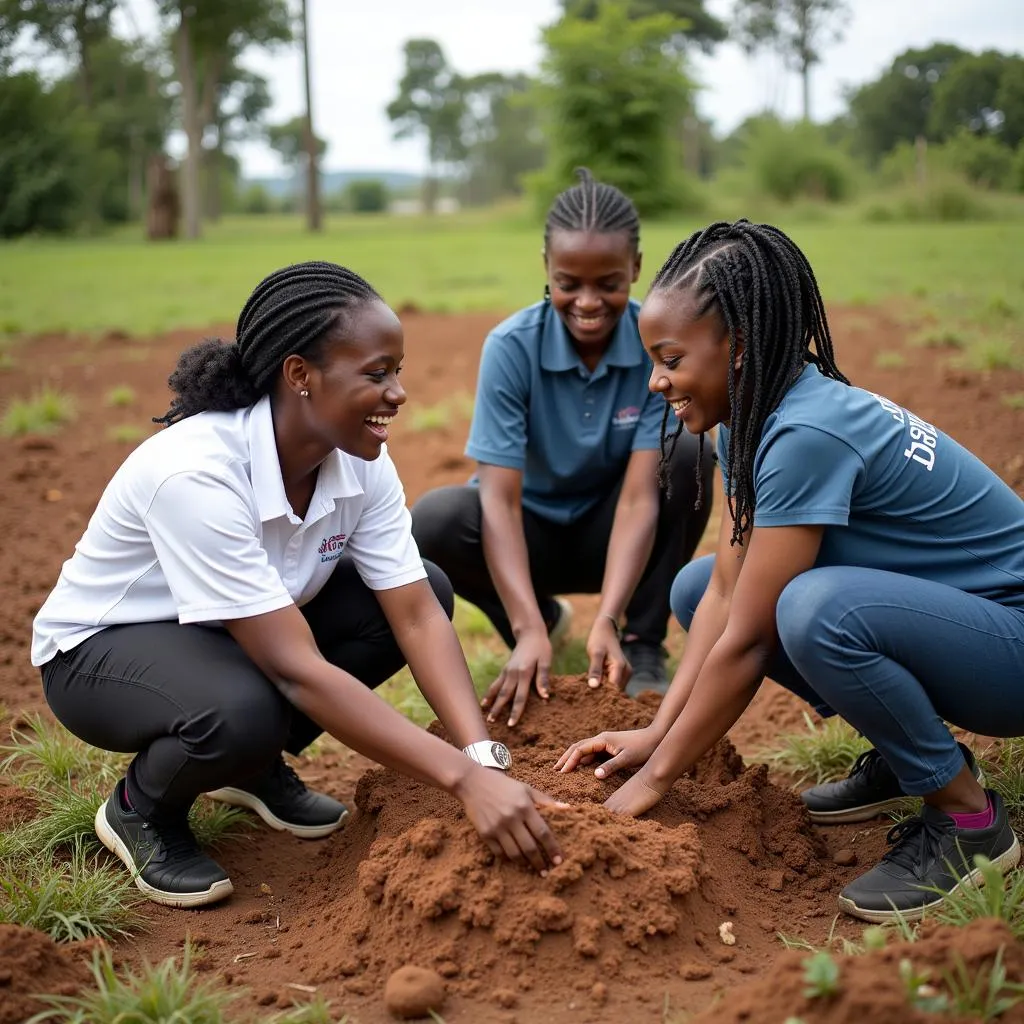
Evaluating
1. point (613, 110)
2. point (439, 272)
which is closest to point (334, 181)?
point (613, 110)

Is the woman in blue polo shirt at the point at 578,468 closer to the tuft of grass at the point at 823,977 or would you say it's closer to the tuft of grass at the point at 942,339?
the tuft of grass at the point at 823,977

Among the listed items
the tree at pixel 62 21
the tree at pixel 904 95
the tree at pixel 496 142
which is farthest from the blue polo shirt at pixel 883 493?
the tree at pixel 496 142

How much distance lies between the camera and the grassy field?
9.88 metres

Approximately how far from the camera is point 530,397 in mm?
3686

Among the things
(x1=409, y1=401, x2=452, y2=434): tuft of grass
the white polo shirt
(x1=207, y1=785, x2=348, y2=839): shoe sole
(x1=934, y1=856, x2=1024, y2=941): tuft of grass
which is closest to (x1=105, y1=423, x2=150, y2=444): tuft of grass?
(x1=409, y1=401, x2=452, y2=434): tuft of grass

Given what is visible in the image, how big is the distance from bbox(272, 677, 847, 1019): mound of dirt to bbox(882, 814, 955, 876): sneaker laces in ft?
0.71

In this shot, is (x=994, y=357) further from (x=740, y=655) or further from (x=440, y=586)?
(x=740, y=655)

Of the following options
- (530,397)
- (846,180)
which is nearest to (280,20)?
(846,180)

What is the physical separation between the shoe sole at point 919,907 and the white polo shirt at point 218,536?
124cm

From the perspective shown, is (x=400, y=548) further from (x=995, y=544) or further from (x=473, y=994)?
(x=995, y=544)

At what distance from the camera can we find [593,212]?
3.46 meters

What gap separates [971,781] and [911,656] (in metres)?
0.33

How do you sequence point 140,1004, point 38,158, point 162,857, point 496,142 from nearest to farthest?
point 140,1004, point 162,857, point 38,158, point 496,142

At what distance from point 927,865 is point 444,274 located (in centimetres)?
1329
